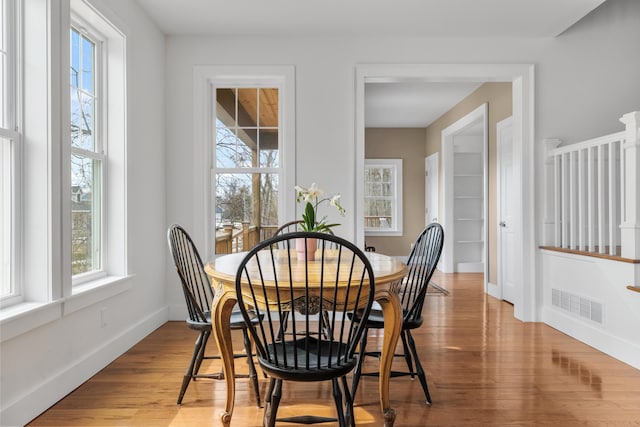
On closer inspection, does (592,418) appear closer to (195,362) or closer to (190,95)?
(195,362)

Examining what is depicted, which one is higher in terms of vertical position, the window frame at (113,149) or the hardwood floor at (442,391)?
the window frame at (113,149)

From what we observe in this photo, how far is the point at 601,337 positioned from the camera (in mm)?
3260

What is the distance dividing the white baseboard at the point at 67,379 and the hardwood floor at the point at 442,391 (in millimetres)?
47

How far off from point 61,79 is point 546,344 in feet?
12.6

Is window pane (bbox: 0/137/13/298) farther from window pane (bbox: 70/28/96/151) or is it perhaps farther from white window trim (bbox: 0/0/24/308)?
window pane (bbox: 70/28/96/151)

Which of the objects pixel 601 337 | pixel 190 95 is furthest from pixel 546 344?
pixel 190 95

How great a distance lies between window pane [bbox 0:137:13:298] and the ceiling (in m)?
1.93

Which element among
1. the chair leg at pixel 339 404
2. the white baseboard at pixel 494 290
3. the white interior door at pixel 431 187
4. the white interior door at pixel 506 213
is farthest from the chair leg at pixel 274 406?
the white interior door at pixel 431 187

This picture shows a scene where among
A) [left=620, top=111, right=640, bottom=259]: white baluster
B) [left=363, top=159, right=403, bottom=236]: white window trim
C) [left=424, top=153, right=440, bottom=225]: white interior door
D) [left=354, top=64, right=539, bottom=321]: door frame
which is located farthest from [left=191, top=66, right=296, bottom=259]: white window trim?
[left=363, top=159, right=403, bottom=236]: white window trim

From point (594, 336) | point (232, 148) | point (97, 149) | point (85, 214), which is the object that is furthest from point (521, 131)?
point (85, 214)

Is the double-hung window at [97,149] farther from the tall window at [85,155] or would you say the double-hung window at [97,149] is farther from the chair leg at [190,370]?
the chair leg at [190,370]

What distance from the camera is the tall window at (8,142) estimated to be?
2.12 m

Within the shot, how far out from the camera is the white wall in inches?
81.6

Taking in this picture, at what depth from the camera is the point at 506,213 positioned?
5297 millimetres
